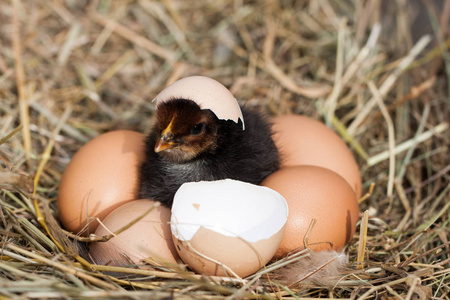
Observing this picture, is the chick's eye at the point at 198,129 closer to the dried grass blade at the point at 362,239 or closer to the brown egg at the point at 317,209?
the brown egg at the point at 317,209

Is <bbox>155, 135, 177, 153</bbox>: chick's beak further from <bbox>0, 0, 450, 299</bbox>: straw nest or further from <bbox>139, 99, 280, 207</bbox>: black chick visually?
<bbox>0, 0, 450, 299</bbox>: straw nest

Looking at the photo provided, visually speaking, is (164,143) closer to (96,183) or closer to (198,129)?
(198,129)

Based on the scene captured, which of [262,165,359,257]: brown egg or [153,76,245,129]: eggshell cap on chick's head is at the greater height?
Result: [153,76,245,129]: eggshell cap on chick's head

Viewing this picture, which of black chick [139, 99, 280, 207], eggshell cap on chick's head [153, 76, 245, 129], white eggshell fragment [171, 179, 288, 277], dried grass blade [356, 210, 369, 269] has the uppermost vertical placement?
eggshell cap on chick's head [153, 76, 245, 129]

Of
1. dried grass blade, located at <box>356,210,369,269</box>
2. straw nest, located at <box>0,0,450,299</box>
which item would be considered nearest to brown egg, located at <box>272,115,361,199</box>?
straw nest, located at <box>0,0,450,299</box>

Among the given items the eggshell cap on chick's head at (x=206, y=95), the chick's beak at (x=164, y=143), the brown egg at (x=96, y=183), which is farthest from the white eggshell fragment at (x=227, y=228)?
the brown egg at (x=96, y=183)

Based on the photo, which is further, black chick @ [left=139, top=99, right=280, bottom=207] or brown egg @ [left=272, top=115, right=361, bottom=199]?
brown egg @ [left=272, top=115, right=361, bottom=199]

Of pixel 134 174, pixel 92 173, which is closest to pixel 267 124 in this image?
pixel 134 174

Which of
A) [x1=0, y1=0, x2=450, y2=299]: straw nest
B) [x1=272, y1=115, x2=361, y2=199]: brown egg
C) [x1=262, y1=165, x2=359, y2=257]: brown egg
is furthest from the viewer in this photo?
[x1=272, y1=115, x2=361, y2=199]: brown egg

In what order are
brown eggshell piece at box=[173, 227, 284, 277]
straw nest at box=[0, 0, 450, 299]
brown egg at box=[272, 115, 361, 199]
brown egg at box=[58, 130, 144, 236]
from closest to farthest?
brown eggshell piece at box=[173, 227, 284, 277]
straw nest at box=[0, 0, 450, 299]
brown egg at box=[58, 130, 144, 236]
brown egg at box=[272, 115, 361, 199]
